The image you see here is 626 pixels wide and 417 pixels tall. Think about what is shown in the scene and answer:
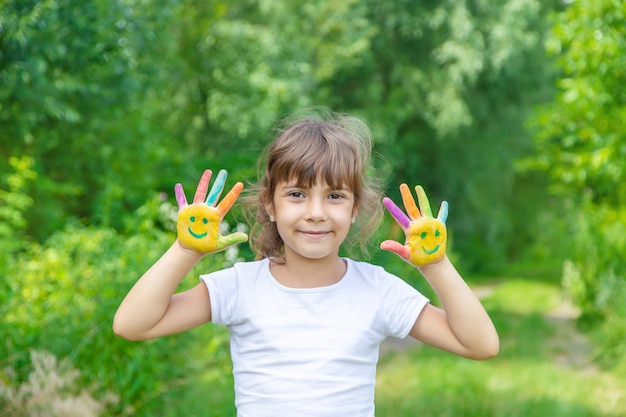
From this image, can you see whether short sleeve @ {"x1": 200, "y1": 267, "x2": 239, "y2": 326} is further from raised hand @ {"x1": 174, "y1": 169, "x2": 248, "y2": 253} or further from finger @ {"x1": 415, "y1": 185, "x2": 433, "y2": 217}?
finger @ {"x1": 415, "y1": 185, "x2": 433, "y2": 217}

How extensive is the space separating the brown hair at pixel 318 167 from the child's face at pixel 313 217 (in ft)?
0.08

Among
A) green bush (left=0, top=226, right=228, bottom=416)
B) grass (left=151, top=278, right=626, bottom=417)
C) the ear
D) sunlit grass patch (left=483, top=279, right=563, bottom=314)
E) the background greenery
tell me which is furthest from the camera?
sunlit grass patch (left=483, top=279, right=563, bottom=314)

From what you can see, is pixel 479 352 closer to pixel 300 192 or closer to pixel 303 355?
pixel 303 355

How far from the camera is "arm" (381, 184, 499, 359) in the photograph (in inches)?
72.9

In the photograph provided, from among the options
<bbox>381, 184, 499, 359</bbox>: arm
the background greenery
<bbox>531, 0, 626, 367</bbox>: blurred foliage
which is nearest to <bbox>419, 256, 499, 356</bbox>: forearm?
<bbox>381, 184, 499, 359</bbox>: arm

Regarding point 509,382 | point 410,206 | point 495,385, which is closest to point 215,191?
point 410,206

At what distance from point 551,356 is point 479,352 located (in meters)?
5.96

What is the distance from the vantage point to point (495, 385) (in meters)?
5.68

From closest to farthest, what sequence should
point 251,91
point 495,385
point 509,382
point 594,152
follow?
point 495,385, point 509,382, point 594,152, point 251,91

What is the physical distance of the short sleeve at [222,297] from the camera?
1.91 meters

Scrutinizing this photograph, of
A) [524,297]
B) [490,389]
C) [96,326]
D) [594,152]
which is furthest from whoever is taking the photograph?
[524,297]

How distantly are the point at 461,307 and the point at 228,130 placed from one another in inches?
323

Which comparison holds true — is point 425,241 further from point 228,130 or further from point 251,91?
point 228,130

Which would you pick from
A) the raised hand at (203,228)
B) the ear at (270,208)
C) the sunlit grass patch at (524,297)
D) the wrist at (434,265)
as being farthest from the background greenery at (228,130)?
the raised hand at (203,228)
